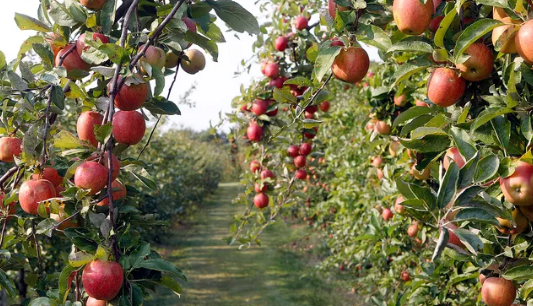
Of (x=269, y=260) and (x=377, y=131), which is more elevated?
(x=377, y=131)

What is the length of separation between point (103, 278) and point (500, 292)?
0.96m

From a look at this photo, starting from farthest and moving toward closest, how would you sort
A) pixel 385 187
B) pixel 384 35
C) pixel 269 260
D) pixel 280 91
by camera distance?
pixel 269 260 → pixel 385 187 → pixel 280 91 → pixel 384 35

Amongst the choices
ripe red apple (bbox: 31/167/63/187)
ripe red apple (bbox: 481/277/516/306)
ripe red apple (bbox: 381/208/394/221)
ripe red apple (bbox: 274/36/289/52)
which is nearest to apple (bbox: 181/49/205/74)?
ripe red apple (bbox: 31/167/63/187)

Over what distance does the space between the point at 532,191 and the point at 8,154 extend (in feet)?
4.57

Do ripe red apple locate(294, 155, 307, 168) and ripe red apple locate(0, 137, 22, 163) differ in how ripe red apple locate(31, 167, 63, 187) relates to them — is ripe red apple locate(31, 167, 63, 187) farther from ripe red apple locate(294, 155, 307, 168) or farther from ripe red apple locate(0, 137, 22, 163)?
ripe red apple locate(294, 155, 307, 168)

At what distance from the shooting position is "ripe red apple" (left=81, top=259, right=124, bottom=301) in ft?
3.00

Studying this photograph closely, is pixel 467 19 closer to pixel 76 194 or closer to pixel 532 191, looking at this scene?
pixel 532 191

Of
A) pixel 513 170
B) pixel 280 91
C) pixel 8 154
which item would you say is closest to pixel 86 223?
pixel 8 154

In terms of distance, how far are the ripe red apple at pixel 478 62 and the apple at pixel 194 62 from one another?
0.81 metres

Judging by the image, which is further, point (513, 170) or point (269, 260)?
point (269, 260)

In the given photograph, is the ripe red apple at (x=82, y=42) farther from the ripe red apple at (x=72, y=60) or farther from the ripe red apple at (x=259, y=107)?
the ripe red apple at (x=259, y=107)

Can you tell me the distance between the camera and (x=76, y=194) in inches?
37.4

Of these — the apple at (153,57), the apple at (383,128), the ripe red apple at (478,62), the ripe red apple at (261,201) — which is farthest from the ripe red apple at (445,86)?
the ripe red apple at (261,201)

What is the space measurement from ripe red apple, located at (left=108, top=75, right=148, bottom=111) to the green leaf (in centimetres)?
41
